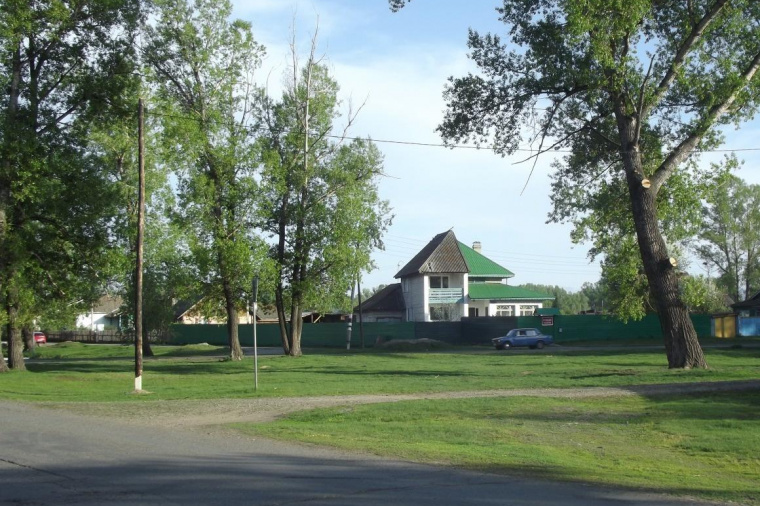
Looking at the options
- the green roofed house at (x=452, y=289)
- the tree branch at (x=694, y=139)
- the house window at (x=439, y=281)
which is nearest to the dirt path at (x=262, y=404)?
the tree branch at (x=694, y=139)

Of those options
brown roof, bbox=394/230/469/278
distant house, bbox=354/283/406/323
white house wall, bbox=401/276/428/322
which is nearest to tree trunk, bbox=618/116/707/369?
brown roof, bbox=394/230/469/278

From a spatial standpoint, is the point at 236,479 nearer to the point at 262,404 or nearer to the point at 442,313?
the point at 262,404

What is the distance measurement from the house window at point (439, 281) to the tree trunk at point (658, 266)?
45447 millimetres

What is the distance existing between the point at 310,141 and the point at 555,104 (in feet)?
60.5

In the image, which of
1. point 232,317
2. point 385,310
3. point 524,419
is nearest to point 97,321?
point 385,310

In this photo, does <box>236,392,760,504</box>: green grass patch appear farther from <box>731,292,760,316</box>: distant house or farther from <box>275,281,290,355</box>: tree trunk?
<box>731,292,760,316</box>: distant house

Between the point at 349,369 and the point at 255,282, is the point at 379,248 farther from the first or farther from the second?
the point at 255,282

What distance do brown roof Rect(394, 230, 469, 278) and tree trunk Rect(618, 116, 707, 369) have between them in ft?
146

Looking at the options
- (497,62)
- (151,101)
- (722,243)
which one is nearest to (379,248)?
(151,101)

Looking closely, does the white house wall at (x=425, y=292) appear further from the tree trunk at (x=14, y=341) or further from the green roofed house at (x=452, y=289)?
the tree trunk at (x=14, y=341)

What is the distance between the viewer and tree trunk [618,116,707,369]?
79.2ft

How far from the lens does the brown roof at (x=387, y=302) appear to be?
75188 mm

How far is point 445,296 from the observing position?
69562 mm

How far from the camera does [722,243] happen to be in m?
75.9
